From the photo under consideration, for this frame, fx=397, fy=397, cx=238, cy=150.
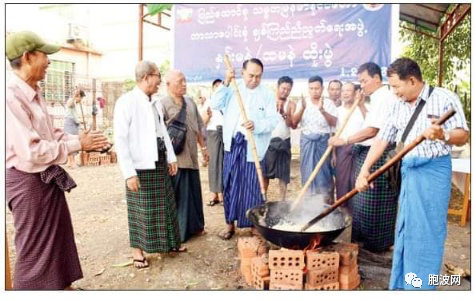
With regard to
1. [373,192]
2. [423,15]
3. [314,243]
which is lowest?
[314,243]

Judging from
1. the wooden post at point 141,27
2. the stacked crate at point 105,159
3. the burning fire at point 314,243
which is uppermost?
the wooden post at point 141,27

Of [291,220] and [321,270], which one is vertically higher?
[291,220]

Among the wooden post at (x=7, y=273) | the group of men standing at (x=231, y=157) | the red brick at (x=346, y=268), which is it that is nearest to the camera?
the group of men standing at (x=231, y=157)

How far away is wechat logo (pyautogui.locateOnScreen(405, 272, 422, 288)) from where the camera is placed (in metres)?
2.67

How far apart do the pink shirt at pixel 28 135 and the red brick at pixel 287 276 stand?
163 centimetres

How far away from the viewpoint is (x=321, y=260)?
9.41 feet

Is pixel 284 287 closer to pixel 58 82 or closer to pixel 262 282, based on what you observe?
pixel 262 282

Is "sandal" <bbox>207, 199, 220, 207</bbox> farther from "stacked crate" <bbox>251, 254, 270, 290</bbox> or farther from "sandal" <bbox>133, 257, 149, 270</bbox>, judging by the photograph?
"stacked crate" <bbox>251, 254, 270, 290</bbox>

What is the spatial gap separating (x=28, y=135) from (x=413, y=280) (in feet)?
8.66

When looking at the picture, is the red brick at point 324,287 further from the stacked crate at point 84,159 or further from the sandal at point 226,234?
the stacked crate at point 84,159

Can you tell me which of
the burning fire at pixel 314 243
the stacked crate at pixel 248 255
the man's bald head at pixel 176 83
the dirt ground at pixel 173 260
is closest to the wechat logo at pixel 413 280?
the dirt ground at pixel 173 260

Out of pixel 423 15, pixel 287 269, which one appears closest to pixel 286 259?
pixel 287 269

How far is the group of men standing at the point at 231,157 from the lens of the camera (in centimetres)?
248

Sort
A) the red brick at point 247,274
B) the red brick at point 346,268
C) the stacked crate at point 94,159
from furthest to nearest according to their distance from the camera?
1. the stacked crate at point 94,159
2. the red brick at point 247,274
3. the red brick at point 346,268
